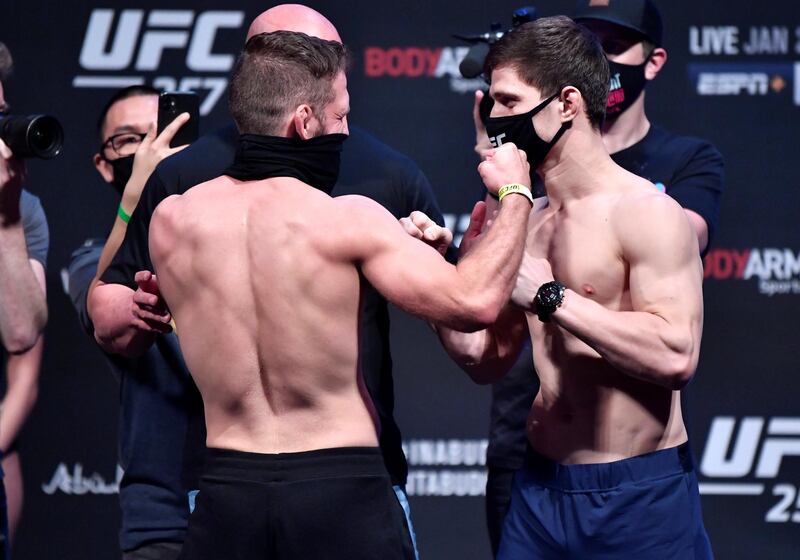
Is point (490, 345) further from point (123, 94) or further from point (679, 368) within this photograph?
point (123, 94)

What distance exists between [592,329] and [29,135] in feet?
4.98

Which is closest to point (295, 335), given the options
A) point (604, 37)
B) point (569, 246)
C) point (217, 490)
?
point (217, 490)

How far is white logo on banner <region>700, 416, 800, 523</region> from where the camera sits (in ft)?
15.0

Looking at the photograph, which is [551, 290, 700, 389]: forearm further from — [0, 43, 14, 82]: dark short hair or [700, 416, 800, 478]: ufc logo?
[700, 416, 800, 478]: ufc logo

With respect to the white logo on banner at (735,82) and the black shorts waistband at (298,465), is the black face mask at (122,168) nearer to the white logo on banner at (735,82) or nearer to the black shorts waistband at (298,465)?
the black shorts waistband at (298,465)

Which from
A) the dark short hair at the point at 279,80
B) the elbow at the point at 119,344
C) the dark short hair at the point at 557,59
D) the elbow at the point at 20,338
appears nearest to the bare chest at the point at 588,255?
the dark short hair at the point at 557,59

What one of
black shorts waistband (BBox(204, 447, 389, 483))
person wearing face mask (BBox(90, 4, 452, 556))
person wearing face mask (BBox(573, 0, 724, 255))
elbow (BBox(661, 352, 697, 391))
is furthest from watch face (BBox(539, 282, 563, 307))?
person wearing face mask (BBox(573, 0, 724, 255))

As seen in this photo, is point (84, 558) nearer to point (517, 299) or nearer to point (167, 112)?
point (167, 112)

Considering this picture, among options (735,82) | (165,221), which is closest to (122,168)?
(165,221)

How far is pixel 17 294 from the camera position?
10.1 feet

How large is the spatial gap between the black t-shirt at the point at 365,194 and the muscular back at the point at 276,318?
15.3 inches

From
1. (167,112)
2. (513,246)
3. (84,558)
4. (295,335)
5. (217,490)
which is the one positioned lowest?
(84,558)

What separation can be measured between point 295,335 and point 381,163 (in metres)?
0.71

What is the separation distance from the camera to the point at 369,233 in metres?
2.23
